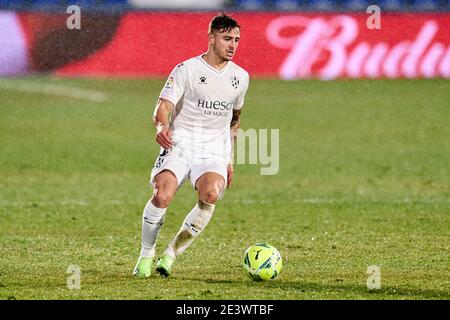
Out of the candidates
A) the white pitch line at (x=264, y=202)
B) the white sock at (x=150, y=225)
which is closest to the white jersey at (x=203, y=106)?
the white sock at (x=150, y=225)

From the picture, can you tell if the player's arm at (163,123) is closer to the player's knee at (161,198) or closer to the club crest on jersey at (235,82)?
the player's knee at (161,198)

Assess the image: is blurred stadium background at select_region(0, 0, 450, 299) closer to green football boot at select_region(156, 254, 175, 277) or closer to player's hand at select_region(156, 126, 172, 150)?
green football boot at select_region(156, 254, 175, 277)

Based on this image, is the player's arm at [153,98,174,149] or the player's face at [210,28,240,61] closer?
the player's arm at [153,98,174,149]

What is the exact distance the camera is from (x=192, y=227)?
8.43 meters

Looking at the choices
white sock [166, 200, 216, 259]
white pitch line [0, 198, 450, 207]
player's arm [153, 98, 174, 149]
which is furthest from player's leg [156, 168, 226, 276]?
white pitch line [0, 198, 450, 207]

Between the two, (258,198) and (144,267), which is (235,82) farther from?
(258,198)

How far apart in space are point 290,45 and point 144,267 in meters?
16.9

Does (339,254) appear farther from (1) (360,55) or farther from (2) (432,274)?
(1) (360,55)

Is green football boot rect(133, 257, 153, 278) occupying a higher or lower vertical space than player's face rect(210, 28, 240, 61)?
lower

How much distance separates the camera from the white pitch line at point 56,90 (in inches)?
956

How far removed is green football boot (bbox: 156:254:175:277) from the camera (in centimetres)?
829

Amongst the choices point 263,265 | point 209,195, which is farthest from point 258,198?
point 263,265

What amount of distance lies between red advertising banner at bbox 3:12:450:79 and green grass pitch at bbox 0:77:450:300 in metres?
0.57
